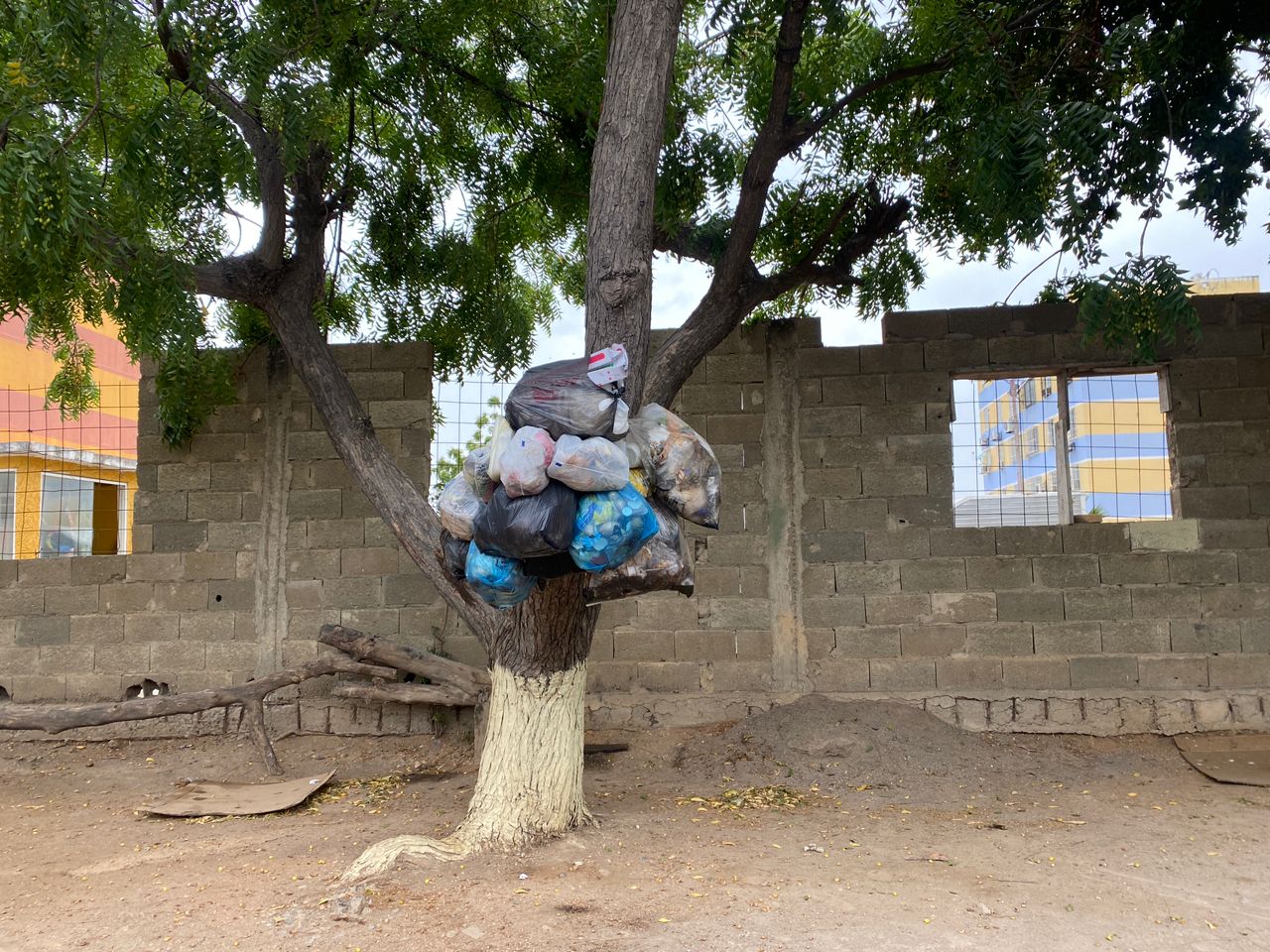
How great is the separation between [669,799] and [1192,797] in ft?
8.64

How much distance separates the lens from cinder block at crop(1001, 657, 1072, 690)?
563 cm

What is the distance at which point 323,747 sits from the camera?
19.3 feet

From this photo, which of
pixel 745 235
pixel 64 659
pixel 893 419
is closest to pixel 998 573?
pixel 893 419

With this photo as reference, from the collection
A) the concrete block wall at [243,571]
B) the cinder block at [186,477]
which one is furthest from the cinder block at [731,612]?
the cinder block at [186,477]

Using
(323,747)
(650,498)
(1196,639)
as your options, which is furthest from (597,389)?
(1196,639)

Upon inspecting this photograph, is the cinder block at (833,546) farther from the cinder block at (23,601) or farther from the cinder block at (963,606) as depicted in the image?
the cinder block at (23,601)

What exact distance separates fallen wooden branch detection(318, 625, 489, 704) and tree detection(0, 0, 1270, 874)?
3.38 feet

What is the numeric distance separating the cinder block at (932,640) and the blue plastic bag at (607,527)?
3.26 meters

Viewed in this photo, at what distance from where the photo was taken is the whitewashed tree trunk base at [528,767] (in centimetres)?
383

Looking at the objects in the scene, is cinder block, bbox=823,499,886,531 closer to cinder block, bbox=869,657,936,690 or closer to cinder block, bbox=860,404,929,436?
cinder block, bbox=860,404,929,436

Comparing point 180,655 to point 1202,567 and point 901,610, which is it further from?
point 1202,567

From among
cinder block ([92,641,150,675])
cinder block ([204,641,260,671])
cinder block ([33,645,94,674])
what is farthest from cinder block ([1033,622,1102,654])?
cinder block ([33,645,94,674])

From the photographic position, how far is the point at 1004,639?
5.68 meters

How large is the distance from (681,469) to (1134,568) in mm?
3712
